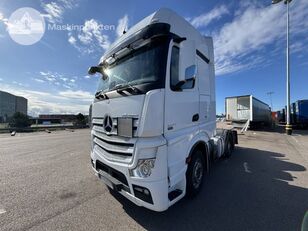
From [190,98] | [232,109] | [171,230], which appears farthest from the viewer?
[232,109]

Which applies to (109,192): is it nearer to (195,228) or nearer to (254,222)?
(195,228)

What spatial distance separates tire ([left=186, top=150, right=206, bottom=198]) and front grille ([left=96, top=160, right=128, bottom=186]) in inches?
45.2

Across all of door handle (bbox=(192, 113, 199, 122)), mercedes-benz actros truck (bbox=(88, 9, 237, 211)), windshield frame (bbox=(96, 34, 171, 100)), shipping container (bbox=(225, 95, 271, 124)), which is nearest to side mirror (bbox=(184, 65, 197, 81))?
mercedes-benz actros truck (bbox=(88, 9, 237, 211))

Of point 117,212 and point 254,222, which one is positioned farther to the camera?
point 117,212

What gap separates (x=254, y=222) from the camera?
2799 mm

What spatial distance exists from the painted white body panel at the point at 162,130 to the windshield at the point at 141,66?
143mm

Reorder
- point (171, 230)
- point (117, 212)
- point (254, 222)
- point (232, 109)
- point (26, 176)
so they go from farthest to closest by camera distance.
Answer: point (232, 109) → point (26, 176) → point (117, 212) → point (254, 222) → point (171, 230)

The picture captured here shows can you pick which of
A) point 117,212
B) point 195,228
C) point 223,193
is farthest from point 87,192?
point 223,193

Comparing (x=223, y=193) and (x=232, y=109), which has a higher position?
(x=232, y=109)

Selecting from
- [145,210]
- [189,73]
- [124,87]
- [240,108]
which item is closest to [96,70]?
[124,87]

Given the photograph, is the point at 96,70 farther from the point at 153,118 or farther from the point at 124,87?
the point at 153,118

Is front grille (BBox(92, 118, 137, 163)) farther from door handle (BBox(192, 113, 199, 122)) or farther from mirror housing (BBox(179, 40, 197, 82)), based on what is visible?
door handle (BBox(192, 113, 199, 122))

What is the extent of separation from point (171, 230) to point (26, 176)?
4327mm

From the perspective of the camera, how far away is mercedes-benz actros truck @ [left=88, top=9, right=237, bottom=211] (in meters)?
2.47
